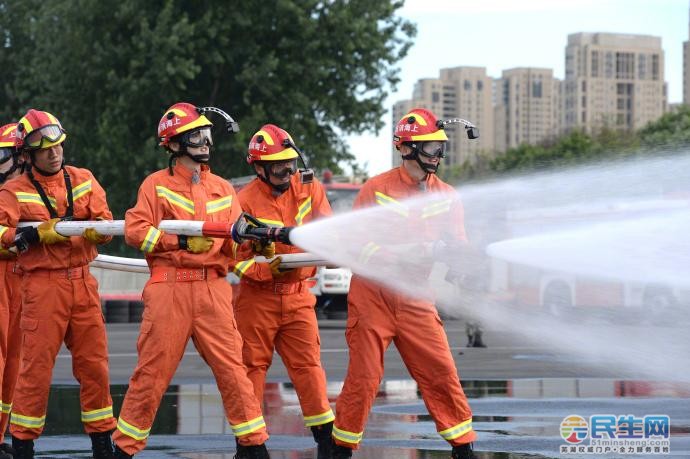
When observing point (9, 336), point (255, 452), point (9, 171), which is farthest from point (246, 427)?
point (9, 171)

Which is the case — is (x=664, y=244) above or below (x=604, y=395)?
above

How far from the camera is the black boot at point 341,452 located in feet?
24.7

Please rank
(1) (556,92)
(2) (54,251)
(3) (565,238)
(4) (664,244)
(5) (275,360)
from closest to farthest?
(4) (664,244), (3) (565,238), (2) (54,251), (5) (275,360), (1) (556,92)

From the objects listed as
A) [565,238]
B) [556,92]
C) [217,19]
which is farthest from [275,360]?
[556,92]

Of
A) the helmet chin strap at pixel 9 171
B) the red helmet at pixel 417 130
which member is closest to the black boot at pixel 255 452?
the red helmet at pixel 417 130

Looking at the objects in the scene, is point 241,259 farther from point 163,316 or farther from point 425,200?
point 425,200

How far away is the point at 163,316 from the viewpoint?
7.26 meters

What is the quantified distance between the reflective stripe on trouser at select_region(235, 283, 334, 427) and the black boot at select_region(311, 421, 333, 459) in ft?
0.11

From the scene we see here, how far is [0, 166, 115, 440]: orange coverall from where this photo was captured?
7711mm

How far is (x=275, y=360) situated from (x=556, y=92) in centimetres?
13422

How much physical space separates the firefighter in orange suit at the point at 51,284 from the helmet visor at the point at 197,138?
753mm

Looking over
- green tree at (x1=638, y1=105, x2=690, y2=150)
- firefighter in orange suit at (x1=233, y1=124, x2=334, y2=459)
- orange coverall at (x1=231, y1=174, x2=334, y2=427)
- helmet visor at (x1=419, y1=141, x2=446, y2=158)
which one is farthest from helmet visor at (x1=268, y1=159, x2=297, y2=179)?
green tree at (x1=638, y1=105, x2=690, y2=150)

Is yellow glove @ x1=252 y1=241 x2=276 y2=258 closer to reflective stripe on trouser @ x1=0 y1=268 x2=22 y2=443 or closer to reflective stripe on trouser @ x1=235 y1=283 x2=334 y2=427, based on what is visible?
reflective stripe on trouser @ x1=235 y1=283 x2=334 y2=427

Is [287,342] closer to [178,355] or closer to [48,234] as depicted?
[178,355]
